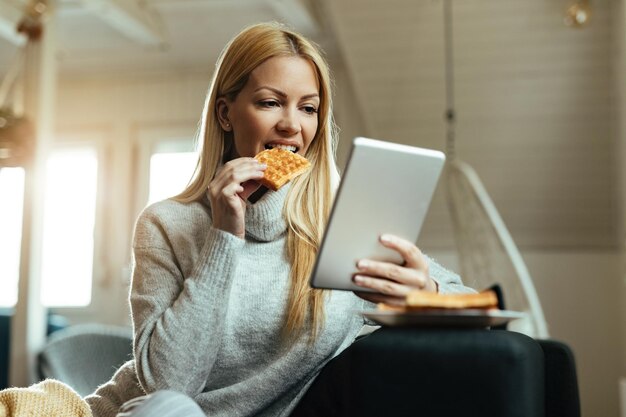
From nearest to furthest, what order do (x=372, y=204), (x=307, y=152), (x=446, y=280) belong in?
(x=372, y=204) < (x=446, y=280) < (x=307, y=152)

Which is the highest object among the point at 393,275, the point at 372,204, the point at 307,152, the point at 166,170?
the point at 166,170

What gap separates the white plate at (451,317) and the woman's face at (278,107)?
664 millimetres

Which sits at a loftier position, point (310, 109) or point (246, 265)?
point (310, 109)

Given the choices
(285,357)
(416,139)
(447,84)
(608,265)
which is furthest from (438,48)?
(285,357)

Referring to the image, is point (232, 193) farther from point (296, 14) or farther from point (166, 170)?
point (166, 170)

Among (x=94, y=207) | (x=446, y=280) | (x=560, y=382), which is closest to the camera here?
(x=560, y=382)

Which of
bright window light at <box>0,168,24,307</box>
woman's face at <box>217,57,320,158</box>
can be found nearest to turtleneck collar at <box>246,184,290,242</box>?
woman's face at <box>217,57,320,158</box>

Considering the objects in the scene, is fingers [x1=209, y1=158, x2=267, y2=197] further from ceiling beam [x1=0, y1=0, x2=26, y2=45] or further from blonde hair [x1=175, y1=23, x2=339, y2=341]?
ceiling beam [x1=0, y1=0, x2=26, y2=45]

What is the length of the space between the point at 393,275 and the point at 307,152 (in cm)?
57

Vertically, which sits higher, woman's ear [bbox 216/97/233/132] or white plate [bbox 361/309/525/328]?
woman's ear [bbox 216/97/233/132]

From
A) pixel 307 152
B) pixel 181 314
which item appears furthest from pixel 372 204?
pixel 307 152

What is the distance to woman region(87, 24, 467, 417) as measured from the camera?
1541 mm

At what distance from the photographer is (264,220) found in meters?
1.75

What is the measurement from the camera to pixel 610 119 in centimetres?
464
